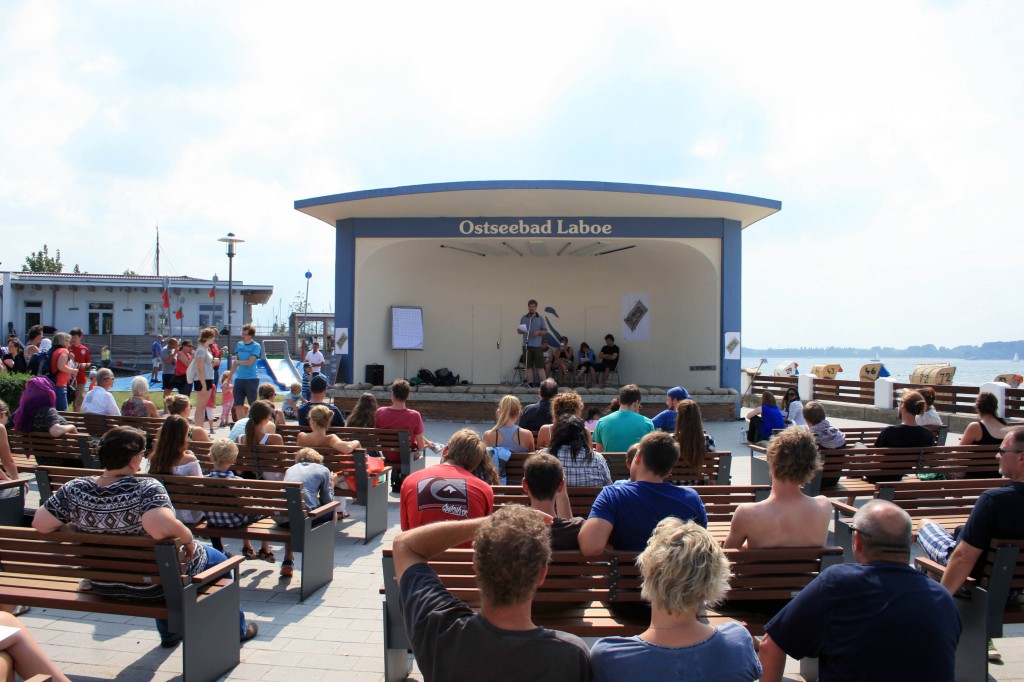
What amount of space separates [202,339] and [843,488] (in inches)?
335

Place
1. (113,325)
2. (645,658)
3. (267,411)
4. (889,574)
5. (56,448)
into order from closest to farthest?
(645,658) → (889,574) → (267,411) → (56,448) → (113,325)

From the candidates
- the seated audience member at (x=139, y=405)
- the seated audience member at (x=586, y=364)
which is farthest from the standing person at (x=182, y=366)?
the seated audience member at (x=586, y=364)

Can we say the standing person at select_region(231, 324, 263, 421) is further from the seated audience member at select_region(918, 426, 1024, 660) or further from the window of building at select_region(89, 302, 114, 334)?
the window of building at select_region(89, 302, 114, 334)

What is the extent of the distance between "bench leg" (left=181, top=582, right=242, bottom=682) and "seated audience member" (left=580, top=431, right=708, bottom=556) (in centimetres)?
172

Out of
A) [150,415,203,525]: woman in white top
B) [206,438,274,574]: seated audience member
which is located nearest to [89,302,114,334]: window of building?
[206,438,274,574]: seated audience member

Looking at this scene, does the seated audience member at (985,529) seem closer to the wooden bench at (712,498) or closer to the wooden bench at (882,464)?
the wooden bench at (712,498)

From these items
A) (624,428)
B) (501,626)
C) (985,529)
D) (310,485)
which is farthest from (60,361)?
(985,529)

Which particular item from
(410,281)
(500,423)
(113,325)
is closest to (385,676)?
(500,423)

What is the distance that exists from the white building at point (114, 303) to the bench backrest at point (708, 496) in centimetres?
2775

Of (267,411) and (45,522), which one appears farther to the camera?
(267,411)

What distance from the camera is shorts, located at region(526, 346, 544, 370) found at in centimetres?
1550

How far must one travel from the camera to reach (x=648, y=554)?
77.3 inches

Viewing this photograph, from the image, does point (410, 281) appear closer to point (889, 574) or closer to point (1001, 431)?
point (1001, 431)

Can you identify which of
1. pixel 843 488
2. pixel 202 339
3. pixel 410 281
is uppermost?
pixel 410 281
